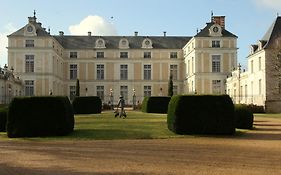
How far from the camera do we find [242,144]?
12.3 metres

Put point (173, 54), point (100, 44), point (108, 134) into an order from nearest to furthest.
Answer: point (108, 134), point (100, 44), point (173, 54)

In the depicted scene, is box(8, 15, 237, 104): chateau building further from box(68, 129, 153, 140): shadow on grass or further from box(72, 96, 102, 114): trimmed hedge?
box(68, 129, 153, 140): shadow on grass

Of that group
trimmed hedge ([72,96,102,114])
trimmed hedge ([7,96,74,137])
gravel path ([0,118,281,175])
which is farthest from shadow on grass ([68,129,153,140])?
trimmed hedge ([72,96,102,114])

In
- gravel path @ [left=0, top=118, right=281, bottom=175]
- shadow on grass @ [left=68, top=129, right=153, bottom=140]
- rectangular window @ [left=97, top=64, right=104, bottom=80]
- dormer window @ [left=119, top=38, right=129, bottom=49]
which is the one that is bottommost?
gravel path @ [left=0, top=118, right=281, bottom=175]

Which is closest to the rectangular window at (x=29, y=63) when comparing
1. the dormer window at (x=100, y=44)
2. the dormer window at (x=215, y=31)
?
the dormer window at (x=100, y=44)

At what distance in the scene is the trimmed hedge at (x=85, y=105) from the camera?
3035cm

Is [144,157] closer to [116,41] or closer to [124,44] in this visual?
[124,44]

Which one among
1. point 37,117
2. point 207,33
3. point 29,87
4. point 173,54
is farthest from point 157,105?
point 173,54

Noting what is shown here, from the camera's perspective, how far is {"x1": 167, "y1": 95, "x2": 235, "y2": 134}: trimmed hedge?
49.3 ft

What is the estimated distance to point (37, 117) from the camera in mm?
14469

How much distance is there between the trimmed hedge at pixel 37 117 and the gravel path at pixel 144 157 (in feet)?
3.47

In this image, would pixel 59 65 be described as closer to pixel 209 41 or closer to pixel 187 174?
pixel 209 41

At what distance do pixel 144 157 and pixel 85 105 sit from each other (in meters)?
21.2

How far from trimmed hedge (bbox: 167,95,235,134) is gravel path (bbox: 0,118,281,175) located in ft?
4.44
